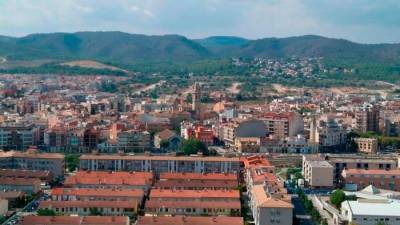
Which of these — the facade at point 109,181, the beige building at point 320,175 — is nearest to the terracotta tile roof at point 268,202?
the facade at point 109,181

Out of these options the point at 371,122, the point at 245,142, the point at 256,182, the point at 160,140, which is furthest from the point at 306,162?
the point at 371,122

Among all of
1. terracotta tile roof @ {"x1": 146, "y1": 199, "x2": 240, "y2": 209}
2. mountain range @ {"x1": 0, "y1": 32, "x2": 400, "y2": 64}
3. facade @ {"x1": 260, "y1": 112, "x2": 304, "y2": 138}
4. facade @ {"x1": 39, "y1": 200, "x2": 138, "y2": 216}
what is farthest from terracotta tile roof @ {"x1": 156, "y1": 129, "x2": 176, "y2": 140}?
mountain range @ {"x1": 0, "y1": 32, "x2": 400, "y2": 64}

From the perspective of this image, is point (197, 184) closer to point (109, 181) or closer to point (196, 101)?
point (109, 181)

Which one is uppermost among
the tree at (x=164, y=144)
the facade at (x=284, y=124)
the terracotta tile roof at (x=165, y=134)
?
the facade at (x=284, y=124)

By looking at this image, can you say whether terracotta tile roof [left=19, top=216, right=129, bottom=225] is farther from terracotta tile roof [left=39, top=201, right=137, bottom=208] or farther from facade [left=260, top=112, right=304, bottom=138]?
facade [left=260, top=112, right=304, bottom=138]

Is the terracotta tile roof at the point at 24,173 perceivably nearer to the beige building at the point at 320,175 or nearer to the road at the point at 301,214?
the road at the point at 301,214

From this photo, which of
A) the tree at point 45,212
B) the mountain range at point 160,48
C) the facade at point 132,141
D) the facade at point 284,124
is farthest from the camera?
the mountain range at point 160,48
